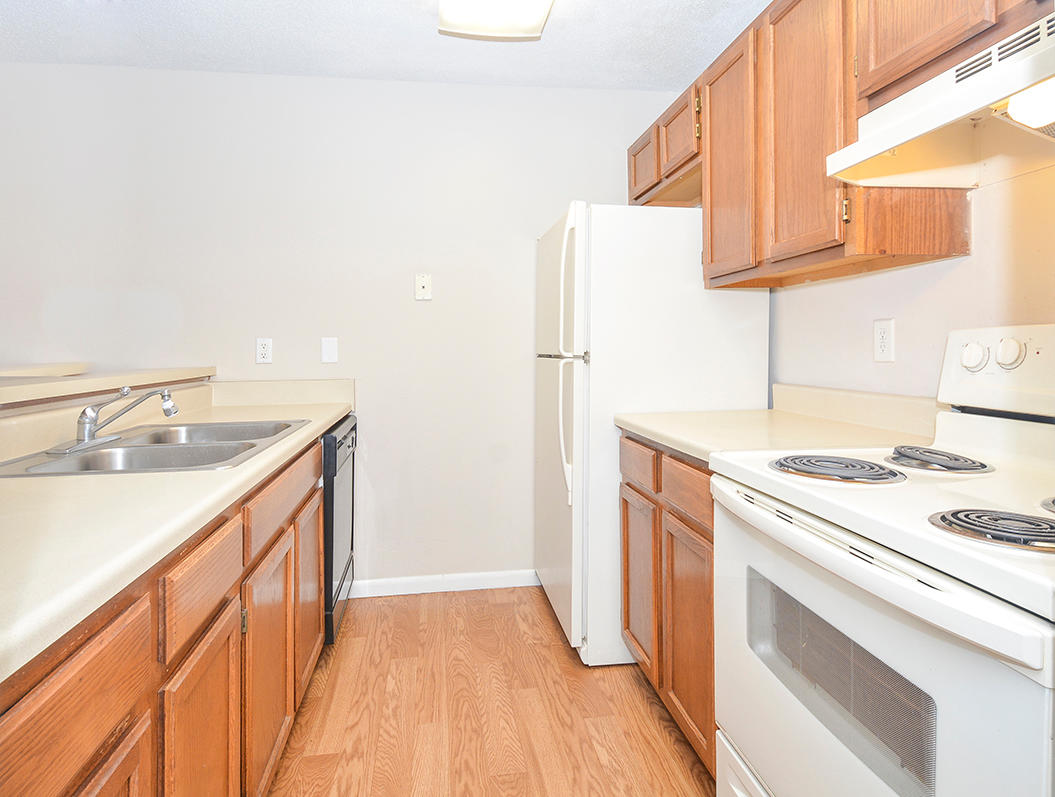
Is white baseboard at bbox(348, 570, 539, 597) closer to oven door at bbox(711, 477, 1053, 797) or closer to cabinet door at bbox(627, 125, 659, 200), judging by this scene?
oven door at bbox(711, 477, 1053, 797)

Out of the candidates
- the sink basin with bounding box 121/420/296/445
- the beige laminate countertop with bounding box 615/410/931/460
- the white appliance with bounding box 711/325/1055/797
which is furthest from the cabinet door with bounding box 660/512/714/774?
the sink basin with bounding box 121/420/296/445

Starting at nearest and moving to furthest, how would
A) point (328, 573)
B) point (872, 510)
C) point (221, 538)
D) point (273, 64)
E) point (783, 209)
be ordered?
point (872, 510) → point (221, 538) → point (783, 209) → point (328, 573) → point (273, 64)

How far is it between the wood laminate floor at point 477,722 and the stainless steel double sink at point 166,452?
33.7 inches

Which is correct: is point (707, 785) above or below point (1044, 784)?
below

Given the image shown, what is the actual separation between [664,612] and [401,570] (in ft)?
4.85

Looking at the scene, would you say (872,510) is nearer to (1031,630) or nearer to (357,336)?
(1031,630)

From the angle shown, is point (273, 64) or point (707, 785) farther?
point (273, 64)

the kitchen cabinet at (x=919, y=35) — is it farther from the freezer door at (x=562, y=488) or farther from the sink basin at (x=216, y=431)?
the sink basin at (x=216, y=431)

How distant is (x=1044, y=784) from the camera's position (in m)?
0.61

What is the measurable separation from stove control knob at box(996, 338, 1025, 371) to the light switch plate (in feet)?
7.78

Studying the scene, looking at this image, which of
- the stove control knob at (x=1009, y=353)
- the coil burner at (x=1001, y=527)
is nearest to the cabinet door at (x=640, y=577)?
the stove control knob at (x=1009, y=353)

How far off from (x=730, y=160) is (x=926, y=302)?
716mm

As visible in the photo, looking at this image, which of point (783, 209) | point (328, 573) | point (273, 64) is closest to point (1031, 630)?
point (783, 209)

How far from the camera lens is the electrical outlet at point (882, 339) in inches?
68.1
